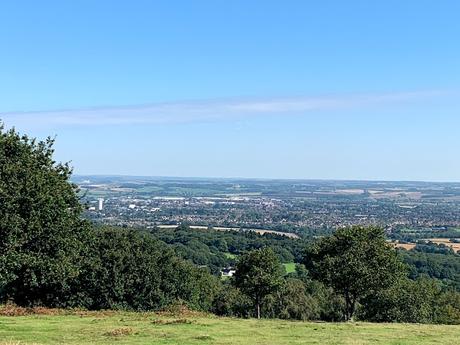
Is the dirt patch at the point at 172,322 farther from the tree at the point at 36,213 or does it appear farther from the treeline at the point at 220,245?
the treeline at the point at 220,245

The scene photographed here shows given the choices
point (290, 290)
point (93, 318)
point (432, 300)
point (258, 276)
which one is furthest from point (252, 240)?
point (93, 318)

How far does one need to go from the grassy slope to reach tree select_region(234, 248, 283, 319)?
18486mm

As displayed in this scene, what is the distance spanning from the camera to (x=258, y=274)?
52625mm

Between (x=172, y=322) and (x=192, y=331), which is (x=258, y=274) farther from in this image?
(x=192, y=331)

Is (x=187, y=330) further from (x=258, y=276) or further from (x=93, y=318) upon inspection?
(x=258, y=276)

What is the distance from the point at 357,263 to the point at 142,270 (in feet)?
71.2

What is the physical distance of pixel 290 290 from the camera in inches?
3110

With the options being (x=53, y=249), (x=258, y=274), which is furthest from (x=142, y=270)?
(x=53, y=249)

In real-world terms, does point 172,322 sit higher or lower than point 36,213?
lower

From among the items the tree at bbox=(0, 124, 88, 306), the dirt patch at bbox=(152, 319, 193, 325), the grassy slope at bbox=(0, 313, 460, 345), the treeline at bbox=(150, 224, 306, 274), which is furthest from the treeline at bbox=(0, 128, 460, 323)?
the treeline at bbox=(150, 224, 306, 274)

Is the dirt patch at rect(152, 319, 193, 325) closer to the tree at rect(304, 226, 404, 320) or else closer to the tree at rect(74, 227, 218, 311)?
the tree at rect(304, 226, 404, 320)

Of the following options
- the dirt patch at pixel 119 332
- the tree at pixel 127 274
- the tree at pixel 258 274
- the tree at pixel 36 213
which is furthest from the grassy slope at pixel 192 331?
the tree at pixel 258 274

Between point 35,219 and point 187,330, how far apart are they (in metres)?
10.0

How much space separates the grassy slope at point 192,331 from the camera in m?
25.4
